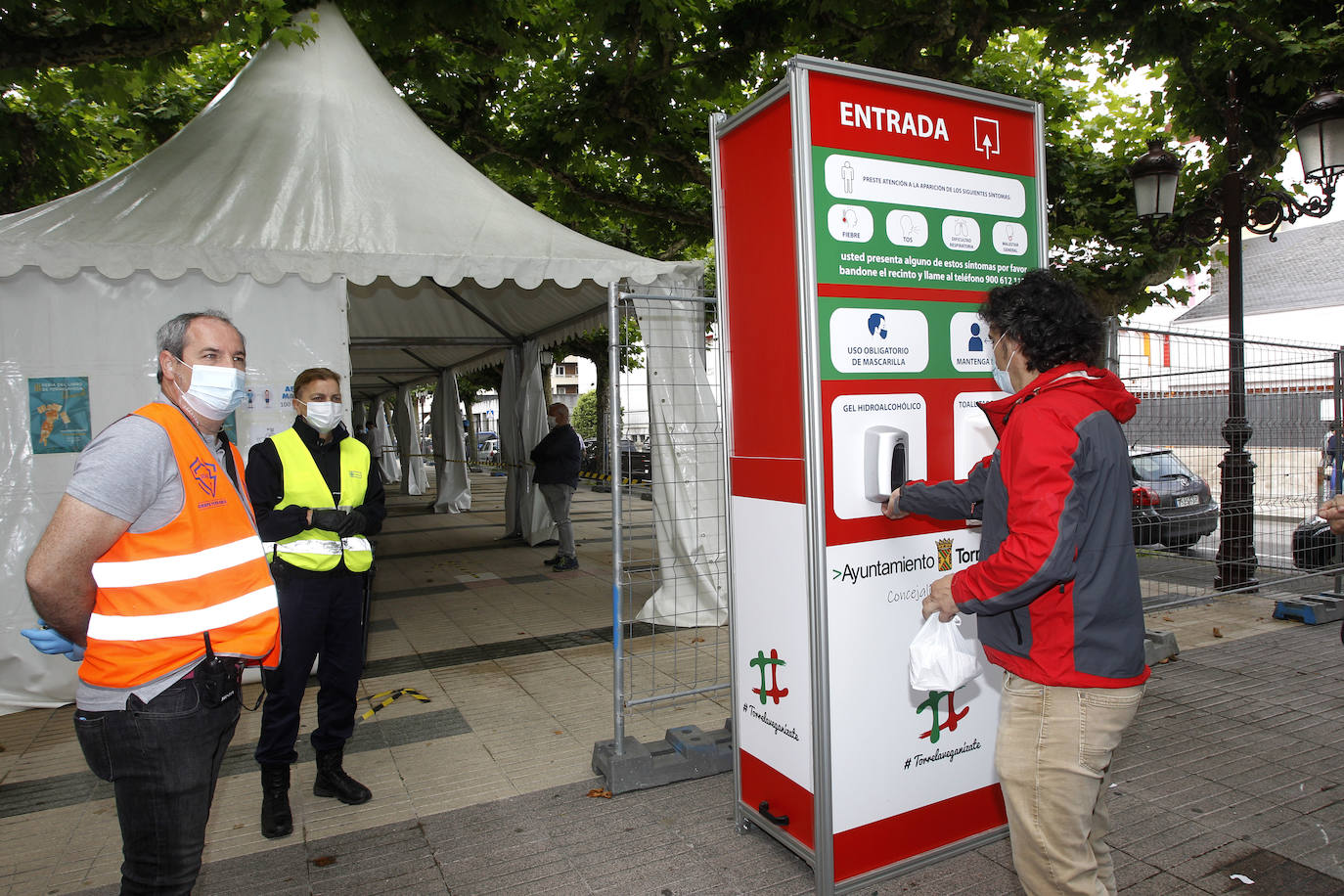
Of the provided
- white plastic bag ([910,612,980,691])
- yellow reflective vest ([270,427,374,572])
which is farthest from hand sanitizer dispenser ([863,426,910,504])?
yellow reflective vest ([270,427,374,572])

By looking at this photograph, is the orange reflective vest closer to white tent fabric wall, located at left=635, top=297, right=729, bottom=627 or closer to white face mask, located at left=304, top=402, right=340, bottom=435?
white face mask, located at left=304, top=402, right=340, bottom=435

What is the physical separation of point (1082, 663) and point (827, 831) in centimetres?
121

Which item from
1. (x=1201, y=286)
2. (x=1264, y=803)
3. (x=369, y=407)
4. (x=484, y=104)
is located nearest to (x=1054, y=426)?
(x=1264, y=803)

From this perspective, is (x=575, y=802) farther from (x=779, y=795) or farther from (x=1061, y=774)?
(x=1061, y=774)

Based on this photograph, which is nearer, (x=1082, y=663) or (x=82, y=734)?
(x=82, y=734)

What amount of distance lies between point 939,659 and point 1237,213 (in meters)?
6.99

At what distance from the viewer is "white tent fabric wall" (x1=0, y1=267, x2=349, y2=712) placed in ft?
17.9

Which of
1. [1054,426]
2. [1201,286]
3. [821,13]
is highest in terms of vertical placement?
[821,13]

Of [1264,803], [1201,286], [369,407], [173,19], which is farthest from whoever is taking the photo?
[369,407]

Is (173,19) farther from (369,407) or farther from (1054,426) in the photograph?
(369,407)

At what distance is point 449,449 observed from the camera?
663 inches

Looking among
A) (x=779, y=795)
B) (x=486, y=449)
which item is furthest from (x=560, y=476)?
(x=486, y=449)

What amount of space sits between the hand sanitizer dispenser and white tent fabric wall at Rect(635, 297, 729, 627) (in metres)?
3.85

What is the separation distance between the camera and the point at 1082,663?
216 cm
